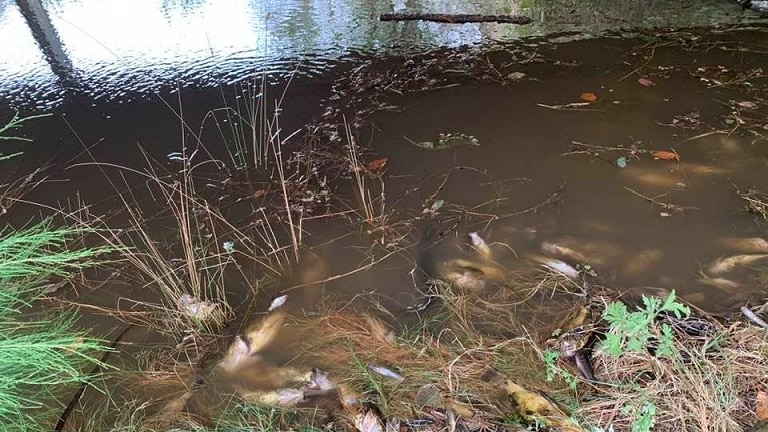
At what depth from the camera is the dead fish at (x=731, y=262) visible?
8.55 ft

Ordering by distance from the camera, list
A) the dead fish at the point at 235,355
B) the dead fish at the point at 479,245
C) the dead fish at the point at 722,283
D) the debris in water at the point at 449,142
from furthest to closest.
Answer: the debris in water at the point at 449,142
the dead fish at the point at 479,245
the dead fish at the point at 722,283
the dead fish at the point at 235,355

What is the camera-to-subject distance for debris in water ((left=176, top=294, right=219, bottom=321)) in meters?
2.54

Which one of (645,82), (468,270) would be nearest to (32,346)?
(468,270)

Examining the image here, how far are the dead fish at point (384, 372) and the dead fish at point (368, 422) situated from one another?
19 centimetres

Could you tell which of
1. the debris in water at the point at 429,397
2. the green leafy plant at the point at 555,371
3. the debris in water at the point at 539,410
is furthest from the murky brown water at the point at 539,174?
the debris in water at the point at 539,410

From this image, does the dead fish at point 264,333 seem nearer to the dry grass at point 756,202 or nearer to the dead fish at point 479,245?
the dead fish at point 479,245

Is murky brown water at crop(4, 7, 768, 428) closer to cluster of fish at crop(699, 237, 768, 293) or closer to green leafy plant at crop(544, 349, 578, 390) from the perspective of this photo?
cluster of fish at crop(699, 237, 768, 293)

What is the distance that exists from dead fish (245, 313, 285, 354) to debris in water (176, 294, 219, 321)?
187mm

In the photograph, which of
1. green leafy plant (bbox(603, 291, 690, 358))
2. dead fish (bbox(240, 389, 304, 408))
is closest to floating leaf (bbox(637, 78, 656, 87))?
green leafy plant (bbox(603, 291, 690, 358))

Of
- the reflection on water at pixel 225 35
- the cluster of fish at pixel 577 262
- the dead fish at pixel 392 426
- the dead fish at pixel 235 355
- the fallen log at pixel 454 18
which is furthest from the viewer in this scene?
the fallen log at pixel 454 18

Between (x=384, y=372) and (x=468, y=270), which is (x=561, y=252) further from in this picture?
(x=384, y=372)

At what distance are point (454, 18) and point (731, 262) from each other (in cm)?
325

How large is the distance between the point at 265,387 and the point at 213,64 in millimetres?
3141

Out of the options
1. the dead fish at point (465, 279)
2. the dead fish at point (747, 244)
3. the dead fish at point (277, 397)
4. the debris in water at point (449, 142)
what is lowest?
the dead fish at point (277, 397)
